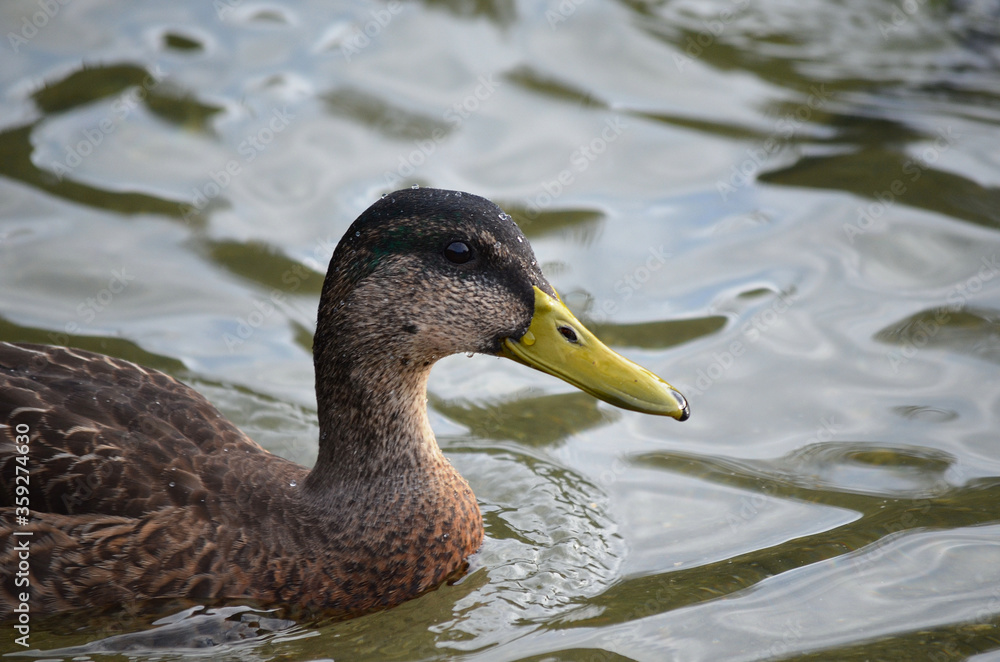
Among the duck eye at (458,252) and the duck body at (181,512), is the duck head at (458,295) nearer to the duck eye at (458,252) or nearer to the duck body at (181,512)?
the duck eye at (458,252)

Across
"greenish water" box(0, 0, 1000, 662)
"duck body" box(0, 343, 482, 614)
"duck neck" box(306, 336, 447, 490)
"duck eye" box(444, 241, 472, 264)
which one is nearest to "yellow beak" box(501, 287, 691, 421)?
"duck eye" box(444, 241, 472, 264)

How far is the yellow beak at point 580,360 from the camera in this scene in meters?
4.98

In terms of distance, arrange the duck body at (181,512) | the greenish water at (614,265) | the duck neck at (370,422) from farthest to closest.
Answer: the greenish water at (614,265), the duck neck at (370,422), the duck body at (181,512)

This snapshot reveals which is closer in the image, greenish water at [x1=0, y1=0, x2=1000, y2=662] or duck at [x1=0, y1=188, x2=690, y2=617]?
duck at [x1=0, y1=188, x2=690, y2=617]

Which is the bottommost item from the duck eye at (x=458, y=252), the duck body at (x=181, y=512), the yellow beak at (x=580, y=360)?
the duck body at (x=181, y=512)

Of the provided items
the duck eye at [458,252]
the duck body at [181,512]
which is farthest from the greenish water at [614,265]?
the duck eye at [458,252]

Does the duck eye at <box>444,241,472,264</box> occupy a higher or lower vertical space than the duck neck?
higher

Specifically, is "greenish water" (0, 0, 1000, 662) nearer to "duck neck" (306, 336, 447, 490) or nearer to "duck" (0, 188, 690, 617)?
"duck" (0, 188, 690, 617)

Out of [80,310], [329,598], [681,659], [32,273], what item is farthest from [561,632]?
[32,273]

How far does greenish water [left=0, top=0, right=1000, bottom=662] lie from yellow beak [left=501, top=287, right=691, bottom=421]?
43.8 inches

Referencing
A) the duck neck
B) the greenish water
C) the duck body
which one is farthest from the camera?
the greenish water

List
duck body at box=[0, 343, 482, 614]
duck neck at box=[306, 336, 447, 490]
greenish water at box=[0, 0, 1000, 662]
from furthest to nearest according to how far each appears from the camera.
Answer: greenish water at box=[0, 0, 1000, 662], duck neck at box=[306, 336, 447, 490], duck body at box=[0, 343, 482, 614]

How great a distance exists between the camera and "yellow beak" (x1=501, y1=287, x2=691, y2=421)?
498 centimetres

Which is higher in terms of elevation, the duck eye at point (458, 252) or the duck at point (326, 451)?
the duck eye at point (458, 252)
